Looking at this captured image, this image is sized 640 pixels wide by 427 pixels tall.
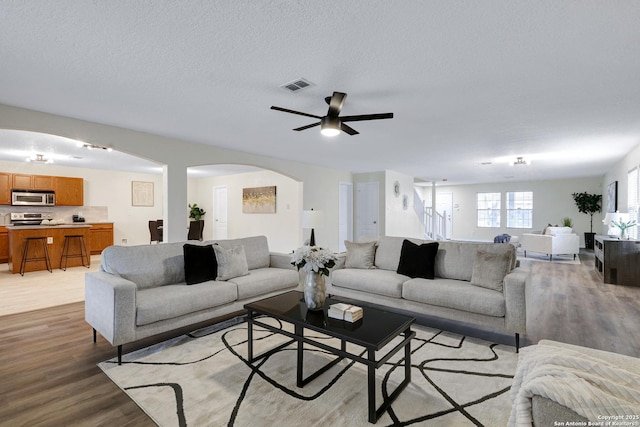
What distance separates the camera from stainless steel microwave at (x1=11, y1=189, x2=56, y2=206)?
7184mm

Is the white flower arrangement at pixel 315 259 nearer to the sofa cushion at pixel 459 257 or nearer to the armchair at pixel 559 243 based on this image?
the sofa cushion at pixel 459 257

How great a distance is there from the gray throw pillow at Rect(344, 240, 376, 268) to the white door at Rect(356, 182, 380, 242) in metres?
4.33

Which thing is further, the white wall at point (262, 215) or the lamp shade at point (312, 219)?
the white wall at point (262, 215)

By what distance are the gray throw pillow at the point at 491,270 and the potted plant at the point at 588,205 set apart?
9349 millimetres

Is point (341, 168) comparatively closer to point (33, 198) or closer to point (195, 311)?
point (195, 311)

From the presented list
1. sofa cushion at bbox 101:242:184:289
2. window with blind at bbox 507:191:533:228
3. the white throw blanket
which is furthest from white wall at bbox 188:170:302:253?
window with blind at bbox 507:191:533:228

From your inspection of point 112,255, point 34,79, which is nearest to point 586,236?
point 112,255

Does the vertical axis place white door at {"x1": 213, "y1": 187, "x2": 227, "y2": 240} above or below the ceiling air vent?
below

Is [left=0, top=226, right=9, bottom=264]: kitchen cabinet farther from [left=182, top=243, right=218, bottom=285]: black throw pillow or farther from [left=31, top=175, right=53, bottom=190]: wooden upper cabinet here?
[left=182, top=243, right=218, bottom=285]: black throw pillow

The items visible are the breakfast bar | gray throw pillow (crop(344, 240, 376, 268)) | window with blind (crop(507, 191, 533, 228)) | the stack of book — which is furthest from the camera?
window with blind (crop(507, 191, 533, 228))

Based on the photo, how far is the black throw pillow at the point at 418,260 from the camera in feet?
11.4

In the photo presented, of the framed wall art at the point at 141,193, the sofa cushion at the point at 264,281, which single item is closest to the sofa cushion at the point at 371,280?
the sofa cushion at the point at 264,281

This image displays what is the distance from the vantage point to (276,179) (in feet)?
27.5

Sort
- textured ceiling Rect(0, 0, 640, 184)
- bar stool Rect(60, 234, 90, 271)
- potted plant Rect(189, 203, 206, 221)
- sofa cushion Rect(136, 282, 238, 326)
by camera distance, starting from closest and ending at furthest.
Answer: textured ceiling Rect(0, 0, 640, 184) → sofa cushion Rect(136, 282, 238, 326) → bar stool Rect(60, 234, 90, 271) → potted plant Rect(189, 203, 206, 221)
